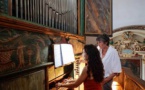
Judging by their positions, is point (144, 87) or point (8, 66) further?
point (144, 87)

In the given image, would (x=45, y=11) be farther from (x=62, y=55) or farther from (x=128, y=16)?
(x=128, y=16)

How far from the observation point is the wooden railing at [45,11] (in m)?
1.87

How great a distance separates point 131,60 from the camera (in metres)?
13.9

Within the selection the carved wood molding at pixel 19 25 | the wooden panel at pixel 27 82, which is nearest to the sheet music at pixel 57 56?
the carved wood molding at pixel 19 25

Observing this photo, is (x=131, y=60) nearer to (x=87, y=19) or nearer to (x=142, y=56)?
(x=142, y=56)

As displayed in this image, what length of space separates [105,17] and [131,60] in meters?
10.0

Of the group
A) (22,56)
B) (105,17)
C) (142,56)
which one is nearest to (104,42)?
(105,17)

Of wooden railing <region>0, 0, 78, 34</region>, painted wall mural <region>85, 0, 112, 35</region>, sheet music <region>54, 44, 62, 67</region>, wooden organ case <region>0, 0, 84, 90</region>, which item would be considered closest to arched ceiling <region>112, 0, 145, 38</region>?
painted wall mural <region>85, 0, 112, 35</region>

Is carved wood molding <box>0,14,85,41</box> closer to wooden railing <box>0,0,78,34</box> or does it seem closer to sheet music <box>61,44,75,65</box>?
wooden railing <box>0,0,78,34</box>

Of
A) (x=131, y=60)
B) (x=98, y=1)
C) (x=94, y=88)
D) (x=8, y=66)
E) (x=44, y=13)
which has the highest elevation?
(x=98, y=1)

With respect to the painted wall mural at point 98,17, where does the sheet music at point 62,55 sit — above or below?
below

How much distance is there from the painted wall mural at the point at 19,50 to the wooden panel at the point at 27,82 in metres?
0.10

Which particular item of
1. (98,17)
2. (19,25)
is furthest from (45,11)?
(98,17)

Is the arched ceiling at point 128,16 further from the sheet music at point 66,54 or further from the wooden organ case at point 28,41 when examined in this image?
the wooden organ case at point 28,41
